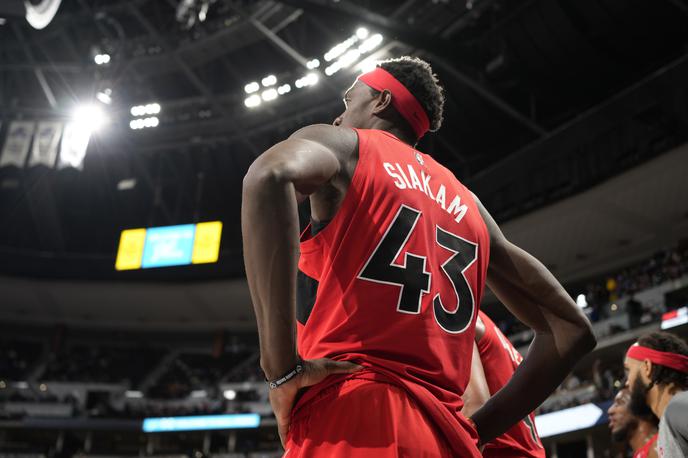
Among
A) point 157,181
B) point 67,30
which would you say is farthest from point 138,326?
point 67,30

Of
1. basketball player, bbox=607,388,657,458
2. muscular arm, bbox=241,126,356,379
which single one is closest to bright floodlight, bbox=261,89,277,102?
basketball player, bbox=607,388,657,458

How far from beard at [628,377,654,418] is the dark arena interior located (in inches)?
356

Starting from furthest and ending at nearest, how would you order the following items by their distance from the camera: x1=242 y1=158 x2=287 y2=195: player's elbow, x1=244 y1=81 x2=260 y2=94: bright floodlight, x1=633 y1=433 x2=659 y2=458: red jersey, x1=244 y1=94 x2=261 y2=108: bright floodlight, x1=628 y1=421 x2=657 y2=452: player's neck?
Result: x1=244 y1=81 x2=260 y2=94: bright floodlight < x1=244 y1=94 x2=261 y2=108: bright floodlight < x1=628 y1=421 x2=657 y2=452: player's neck < x1=633 y1=433 x2=659 y2=458: red jersey < x1=242 y1=158 x2=287 y2=195: player's elbow

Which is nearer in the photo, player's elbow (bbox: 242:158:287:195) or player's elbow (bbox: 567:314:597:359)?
player's elbow (bbox: 242:158:287:195)

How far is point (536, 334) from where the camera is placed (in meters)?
1.91

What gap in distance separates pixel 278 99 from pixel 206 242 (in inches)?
208

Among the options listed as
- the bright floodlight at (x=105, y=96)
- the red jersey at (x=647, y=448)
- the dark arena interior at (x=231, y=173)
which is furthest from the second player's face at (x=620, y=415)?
the bright floodlight at (x=105, y=96)

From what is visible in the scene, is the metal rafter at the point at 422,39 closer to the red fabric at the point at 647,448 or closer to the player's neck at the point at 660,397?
the red fabric at the point at 647,448

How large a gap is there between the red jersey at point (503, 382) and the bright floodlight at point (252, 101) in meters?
18.0

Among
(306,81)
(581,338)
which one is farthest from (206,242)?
(581,338)

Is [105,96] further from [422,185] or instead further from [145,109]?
[422,185]

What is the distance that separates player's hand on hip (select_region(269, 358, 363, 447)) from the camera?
1.36 metres

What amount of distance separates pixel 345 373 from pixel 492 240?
0.71 m

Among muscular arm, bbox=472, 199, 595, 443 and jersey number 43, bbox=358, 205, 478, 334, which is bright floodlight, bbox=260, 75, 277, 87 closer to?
muscular arm, bbox=472, 199, 595, 443
